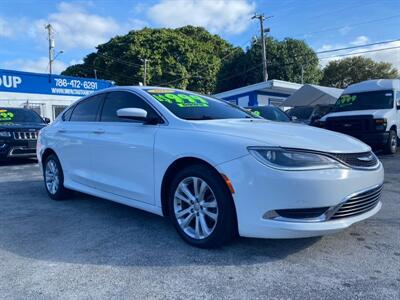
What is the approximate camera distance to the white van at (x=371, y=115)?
10.3 meters

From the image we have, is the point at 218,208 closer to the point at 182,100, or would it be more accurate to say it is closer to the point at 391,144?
the point at 182,100

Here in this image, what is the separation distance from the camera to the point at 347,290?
273 cm

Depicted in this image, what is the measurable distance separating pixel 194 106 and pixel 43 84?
68.4 ft

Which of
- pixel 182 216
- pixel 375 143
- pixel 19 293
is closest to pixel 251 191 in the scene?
pixel 182 216

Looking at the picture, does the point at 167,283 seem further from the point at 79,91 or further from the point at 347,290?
the point at 79,91

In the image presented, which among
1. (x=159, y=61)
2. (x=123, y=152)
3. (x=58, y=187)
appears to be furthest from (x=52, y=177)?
(x=159, y=61)

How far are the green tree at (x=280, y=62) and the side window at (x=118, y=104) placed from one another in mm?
34294

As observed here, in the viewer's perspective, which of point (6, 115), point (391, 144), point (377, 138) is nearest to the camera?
point (377, 138)

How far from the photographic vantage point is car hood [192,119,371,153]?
10.6ft

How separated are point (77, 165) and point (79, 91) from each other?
Result: 69.6ft

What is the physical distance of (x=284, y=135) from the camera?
3.44 meters

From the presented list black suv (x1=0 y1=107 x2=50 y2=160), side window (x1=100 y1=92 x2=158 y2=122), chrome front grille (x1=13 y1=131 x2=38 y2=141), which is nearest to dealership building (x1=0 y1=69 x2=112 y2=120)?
black suv (x1=0 y1=107 x2=50 y2=160)

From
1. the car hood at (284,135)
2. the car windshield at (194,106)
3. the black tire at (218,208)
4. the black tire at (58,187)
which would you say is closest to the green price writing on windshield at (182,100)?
the car windshield at (194,106)

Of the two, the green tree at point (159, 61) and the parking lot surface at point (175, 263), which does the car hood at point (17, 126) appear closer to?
the parking lot surface at point (175, 263)
